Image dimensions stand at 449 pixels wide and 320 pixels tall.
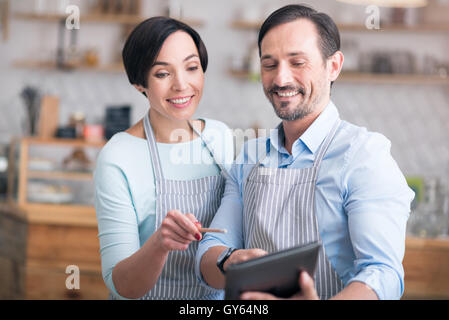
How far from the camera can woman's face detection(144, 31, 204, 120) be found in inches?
54.9

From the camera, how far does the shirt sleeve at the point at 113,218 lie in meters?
1.36

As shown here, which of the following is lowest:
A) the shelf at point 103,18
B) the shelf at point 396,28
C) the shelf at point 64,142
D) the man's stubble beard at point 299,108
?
the shelf at point 64,142

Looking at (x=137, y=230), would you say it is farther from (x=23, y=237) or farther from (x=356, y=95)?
(x=356, y=95)

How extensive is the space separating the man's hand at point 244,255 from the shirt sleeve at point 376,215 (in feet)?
0.64

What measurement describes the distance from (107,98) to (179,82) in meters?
3.23

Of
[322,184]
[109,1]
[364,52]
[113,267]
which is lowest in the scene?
[113,267]

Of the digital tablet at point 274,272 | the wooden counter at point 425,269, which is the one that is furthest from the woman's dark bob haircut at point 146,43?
the wooden counter at point 425,269

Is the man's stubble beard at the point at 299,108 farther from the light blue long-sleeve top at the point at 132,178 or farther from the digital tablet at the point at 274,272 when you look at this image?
the digital tablet at the point at 274,272

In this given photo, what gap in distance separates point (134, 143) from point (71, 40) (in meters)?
3.33

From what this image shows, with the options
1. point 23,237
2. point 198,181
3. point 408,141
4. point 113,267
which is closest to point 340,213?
point 198,181

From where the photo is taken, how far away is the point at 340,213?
1201 mm

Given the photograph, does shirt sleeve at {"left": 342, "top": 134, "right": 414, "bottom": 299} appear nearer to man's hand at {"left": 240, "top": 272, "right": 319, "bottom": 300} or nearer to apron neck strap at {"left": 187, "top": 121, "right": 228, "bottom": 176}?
man's hand at {"left": 240, "top": 272, "right": 319, "bottom": 300}
